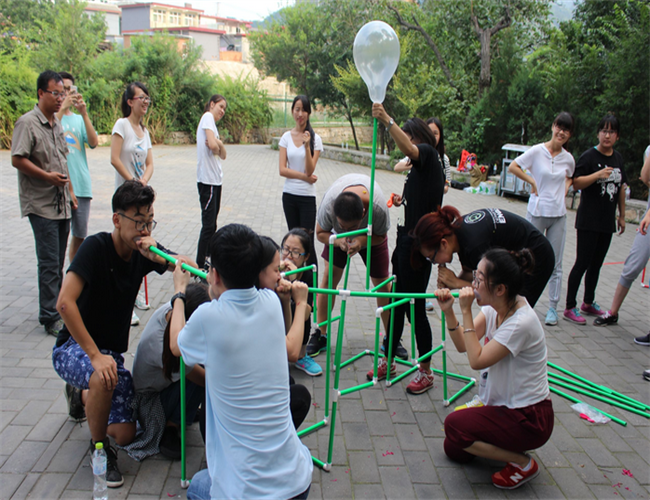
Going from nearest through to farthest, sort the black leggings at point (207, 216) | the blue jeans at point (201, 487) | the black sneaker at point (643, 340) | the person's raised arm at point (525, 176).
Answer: the blue jeans at point (201, 487) < the black sneaker at point (643, 340) < the person's raised arm at point (525, 176) < the black leggings at point (207, 216)

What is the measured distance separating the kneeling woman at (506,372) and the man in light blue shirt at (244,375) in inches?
39.8

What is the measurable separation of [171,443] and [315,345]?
1487mm

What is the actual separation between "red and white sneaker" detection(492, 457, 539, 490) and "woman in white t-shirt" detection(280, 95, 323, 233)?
2.87 metres

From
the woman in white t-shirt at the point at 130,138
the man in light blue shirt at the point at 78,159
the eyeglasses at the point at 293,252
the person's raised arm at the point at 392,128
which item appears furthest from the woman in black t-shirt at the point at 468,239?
the man in light blue shirt at the point at 78,159

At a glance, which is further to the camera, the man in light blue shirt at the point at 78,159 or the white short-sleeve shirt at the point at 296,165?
the white short-sleeve shirt at the point at 296,165

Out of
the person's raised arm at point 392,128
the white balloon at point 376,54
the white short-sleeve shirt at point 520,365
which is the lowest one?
the white short-sleeve shirt at point 520,365

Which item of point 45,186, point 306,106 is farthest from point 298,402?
point 306,106

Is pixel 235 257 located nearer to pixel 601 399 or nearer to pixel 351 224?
pixel 351 224

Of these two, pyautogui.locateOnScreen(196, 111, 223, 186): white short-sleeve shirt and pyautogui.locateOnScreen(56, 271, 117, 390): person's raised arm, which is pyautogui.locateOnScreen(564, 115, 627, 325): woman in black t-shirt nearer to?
pyautogui.locateOnScreen(196, 111, 223, 186): white short-sleeve shirt

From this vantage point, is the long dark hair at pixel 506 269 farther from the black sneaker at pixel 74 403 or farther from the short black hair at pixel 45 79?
the short black hair at pixel 45 79

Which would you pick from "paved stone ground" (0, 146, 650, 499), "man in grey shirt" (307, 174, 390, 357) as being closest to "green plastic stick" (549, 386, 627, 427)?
"paved stone ground" (0, 146, 650, 499)

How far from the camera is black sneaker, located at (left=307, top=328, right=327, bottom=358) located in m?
3.97

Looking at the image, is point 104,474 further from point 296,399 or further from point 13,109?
point 13,109

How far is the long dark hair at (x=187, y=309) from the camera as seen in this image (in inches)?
98.8
